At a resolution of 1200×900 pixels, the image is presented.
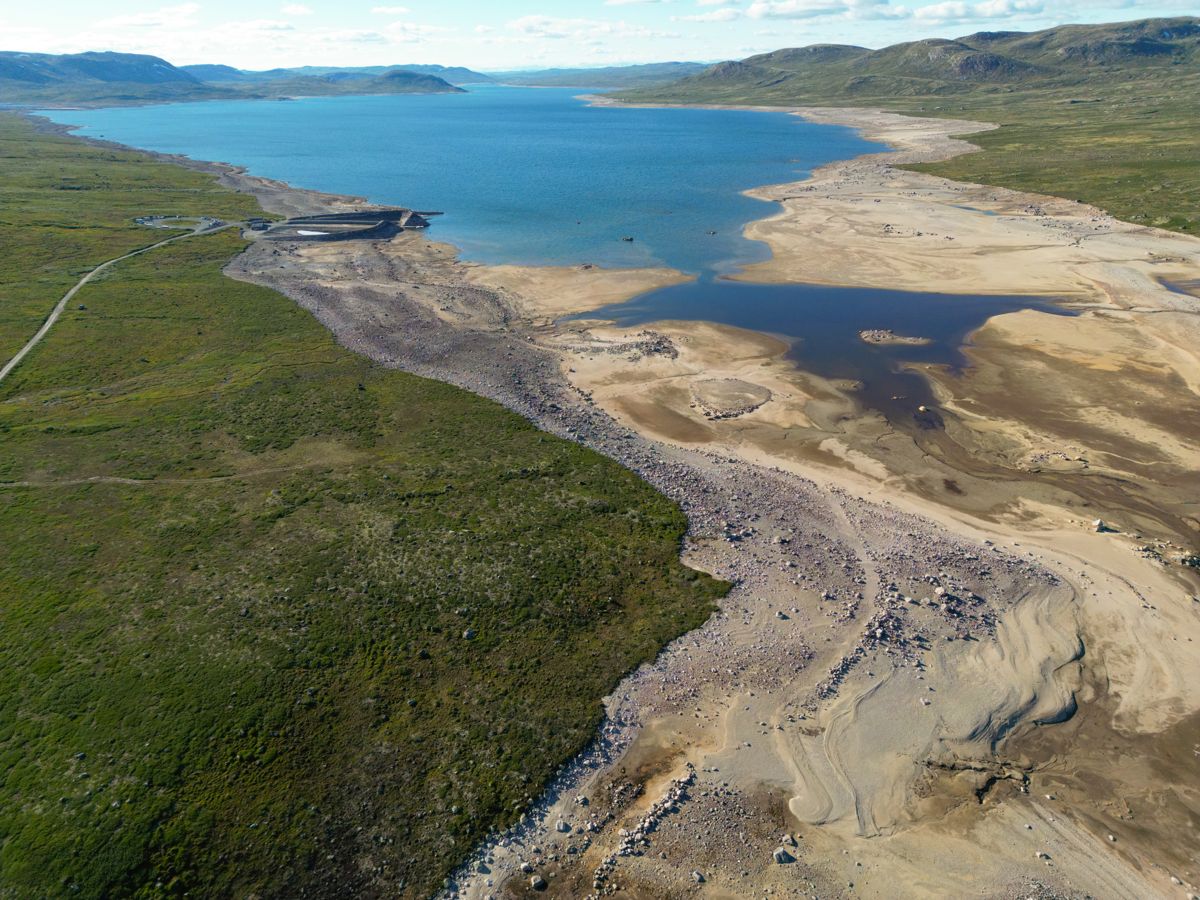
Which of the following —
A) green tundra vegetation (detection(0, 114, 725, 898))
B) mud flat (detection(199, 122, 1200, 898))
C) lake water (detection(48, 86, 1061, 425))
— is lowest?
mud flat (detection(199, 122, 1200, 898))

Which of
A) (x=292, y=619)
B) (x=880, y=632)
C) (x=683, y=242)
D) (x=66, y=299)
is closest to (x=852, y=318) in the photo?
(x=683, y=242)

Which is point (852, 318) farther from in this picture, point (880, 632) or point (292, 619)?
point (292, 619)

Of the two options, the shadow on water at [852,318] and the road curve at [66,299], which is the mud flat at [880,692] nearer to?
the shadow on water at [852,318]

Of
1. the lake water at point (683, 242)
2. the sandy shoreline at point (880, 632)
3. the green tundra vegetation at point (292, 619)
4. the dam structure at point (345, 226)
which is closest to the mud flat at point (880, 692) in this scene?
the sandy shoreline at point (880, 632)

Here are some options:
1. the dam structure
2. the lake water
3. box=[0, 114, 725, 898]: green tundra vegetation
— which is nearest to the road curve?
box=[0, 114, 725, 898]: green tundra vegetation

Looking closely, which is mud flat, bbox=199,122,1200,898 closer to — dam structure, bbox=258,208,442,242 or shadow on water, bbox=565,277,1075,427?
shadow on water, bbox=565,277,1075,427

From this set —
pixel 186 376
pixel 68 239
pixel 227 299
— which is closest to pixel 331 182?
pixel 68 239

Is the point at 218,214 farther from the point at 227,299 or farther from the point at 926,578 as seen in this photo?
the point at 926,578
